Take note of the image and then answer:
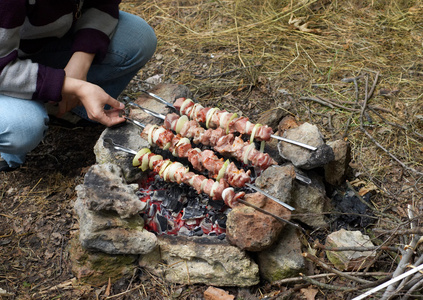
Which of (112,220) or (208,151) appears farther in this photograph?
(208,151)

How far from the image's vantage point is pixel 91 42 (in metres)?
2.88

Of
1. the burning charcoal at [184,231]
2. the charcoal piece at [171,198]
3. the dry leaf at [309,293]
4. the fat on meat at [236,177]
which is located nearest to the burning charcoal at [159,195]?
the charcoal piece at [171,198]

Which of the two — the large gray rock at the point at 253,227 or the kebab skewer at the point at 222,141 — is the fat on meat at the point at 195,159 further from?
the large gray rock at the point at 253,227

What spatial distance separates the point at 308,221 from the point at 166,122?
1.11 metres

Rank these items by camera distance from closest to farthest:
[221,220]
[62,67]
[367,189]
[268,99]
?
1. [221,220]
2. [367,189]
3. [62,67]
4. [268,99]

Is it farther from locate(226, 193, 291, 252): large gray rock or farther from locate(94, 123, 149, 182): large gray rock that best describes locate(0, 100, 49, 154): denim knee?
locate(226, 193, 291, 252): large gray rock

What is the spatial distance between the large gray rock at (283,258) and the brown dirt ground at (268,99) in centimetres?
8

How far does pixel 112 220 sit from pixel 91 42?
126 cm

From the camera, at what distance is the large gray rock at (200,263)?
2.34m

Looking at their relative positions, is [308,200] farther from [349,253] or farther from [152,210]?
[152,210]

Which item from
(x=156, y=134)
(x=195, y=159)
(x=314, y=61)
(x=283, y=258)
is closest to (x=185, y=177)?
(x=195, y=159)

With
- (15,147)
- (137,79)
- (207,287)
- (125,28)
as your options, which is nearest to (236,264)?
(207,287)

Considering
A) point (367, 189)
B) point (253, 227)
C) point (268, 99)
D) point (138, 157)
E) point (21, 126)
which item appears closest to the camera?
point (253, 227)

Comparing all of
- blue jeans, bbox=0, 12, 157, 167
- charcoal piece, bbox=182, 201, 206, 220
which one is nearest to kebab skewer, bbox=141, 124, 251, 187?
charcoal piece, bbox=182, 201, 206, 220
